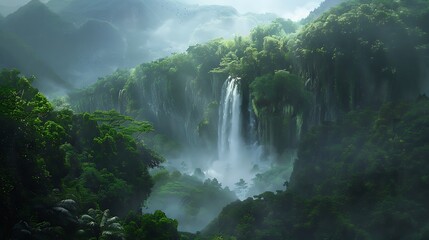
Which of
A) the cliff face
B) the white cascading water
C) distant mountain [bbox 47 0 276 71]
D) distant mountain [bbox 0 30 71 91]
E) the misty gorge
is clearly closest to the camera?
the misty gorge

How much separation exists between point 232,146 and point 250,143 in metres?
2.20

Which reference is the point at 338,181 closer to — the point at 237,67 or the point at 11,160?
the point at 11,160

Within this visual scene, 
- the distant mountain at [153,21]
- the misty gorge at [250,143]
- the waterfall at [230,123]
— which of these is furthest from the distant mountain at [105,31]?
the waterfall at [230,123]

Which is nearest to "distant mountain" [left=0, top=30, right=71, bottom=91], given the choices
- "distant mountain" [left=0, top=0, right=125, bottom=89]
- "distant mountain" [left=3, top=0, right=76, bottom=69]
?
"distant mountain" [left=0, top=0, right=125, bottom=89]

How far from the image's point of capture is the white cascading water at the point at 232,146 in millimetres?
→ 42312

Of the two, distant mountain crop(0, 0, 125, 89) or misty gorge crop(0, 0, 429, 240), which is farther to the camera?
distant mountain crop(0, 0, 125, 89)

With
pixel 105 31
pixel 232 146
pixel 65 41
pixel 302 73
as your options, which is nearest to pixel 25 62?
pixel 65 41

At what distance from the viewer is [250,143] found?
145 ft

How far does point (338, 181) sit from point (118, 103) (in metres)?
48.3

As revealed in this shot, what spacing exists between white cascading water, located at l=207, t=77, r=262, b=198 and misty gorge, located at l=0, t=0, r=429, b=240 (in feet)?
0.47

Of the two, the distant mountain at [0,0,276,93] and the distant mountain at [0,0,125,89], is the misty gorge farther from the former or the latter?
the distant mountain at [0,0,125,89]

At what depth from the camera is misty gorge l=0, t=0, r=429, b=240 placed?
1869 cm

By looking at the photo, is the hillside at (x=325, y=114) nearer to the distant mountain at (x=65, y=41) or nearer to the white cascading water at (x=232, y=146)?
the white cascading water at (x=232, y=146)

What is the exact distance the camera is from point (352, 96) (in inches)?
1383
